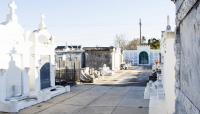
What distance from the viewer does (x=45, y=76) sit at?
66.3 ft

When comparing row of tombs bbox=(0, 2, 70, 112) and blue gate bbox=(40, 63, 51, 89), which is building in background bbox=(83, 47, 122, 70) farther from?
row of tombs bbox=(0, 2, 70, 112)

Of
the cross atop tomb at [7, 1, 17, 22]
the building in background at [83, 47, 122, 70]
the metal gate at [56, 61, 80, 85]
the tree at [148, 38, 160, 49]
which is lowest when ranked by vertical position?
the metal gate at [56, 61, 80, 85]

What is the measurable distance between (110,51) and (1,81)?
123 feet

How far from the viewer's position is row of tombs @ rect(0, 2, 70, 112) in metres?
15.4

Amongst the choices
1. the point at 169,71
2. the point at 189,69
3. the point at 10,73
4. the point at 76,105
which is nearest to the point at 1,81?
the point at 10,73

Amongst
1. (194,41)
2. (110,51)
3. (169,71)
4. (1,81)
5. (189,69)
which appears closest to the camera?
(194,41)

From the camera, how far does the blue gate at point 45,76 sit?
1959 cm

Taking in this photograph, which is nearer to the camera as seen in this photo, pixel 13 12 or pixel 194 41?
pixel 194 41

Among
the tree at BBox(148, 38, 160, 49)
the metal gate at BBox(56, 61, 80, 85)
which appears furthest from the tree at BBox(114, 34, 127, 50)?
the metal gate at BBox(56, 61, 80, 85)

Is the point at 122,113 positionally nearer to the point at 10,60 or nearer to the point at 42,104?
the point at 42,104

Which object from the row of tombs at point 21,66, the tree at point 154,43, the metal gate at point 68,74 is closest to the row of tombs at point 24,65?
the row of tombs at point 21,66

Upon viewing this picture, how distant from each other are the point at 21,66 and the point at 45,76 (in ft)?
10.2

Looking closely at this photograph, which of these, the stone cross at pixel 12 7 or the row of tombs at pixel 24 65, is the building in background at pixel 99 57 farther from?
the stone cross at pixel 12 7

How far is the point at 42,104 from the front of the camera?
16.7 meters
